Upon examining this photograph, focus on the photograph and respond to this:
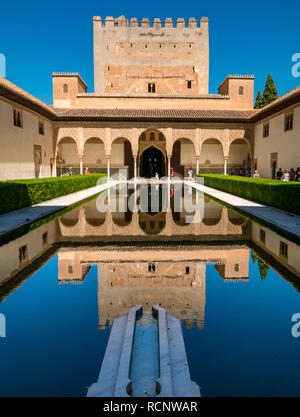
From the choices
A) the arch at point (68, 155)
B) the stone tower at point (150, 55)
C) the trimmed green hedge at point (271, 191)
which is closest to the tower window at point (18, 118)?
the arch at point (68, 155)

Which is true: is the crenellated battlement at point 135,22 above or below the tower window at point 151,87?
above

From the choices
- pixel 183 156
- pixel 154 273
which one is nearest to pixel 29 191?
pixel 154 273

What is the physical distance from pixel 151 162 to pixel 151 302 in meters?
31.1

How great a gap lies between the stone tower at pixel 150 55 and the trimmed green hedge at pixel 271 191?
21554mm

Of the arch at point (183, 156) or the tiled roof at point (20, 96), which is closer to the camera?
the tiled roof at point (20, 96)

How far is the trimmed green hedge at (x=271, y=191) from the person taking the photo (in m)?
8.91

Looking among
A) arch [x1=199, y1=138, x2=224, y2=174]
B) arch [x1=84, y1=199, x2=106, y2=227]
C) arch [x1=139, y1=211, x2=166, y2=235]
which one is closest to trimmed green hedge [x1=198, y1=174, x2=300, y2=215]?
arch [x1=139, y1=211, x2=166, y2=235]

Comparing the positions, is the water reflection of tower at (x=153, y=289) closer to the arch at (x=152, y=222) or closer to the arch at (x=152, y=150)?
the arch at (x=152, y=222)

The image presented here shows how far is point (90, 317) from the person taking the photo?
10.1 ft

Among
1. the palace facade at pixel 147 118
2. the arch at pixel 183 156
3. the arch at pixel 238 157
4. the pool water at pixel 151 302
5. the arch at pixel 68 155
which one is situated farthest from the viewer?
the arch at pixel 183 156

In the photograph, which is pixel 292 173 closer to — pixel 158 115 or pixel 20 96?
pixel 158 115

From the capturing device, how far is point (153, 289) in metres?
3.71

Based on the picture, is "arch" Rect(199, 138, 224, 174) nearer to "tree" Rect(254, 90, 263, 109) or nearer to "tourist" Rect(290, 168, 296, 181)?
"tourist" Rect(290, 168, 296, 181)

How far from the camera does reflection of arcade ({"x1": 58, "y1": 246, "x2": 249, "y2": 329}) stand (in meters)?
3.31
